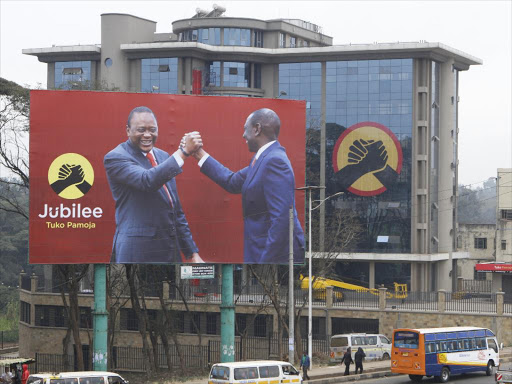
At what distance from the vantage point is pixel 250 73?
9281 cm

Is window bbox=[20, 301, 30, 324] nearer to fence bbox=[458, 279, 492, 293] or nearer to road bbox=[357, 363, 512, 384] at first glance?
fence bbox=[458, 279, 492, 293]

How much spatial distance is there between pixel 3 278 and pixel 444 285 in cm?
6303

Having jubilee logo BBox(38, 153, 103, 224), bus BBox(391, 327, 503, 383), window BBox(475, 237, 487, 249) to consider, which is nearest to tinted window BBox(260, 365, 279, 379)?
bus BBox(391, 327, 503, 383)

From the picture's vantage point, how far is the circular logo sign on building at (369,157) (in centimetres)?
8662

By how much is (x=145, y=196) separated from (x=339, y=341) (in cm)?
1790

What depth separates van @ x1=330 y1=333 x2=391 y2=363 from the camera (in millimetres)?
56344

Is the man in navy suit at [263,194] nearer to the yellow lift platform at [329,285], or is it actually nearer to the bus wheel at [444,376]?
the bus wheel at [444,376]

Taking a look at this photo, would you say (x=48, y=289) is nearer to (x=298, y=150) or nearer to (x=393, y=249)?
(x=393, y=249)

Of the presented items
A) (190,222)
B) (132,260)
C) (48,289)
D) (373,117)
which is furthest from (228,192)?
(373,117)

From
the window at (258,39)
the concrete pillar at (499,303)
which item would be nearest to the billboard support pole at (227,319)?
the concrete pillar at (499,303)

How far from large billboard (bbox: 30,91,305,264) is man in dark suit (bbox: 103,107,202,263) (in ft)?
0.16

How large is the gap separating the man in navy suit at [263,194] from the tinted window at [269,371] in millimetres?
8598

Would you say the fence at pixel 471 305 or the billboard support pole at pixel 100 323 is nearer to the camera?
the billboard support pole at pixel 100 323

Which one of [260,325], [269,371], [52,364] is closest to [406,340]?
[269,371]
